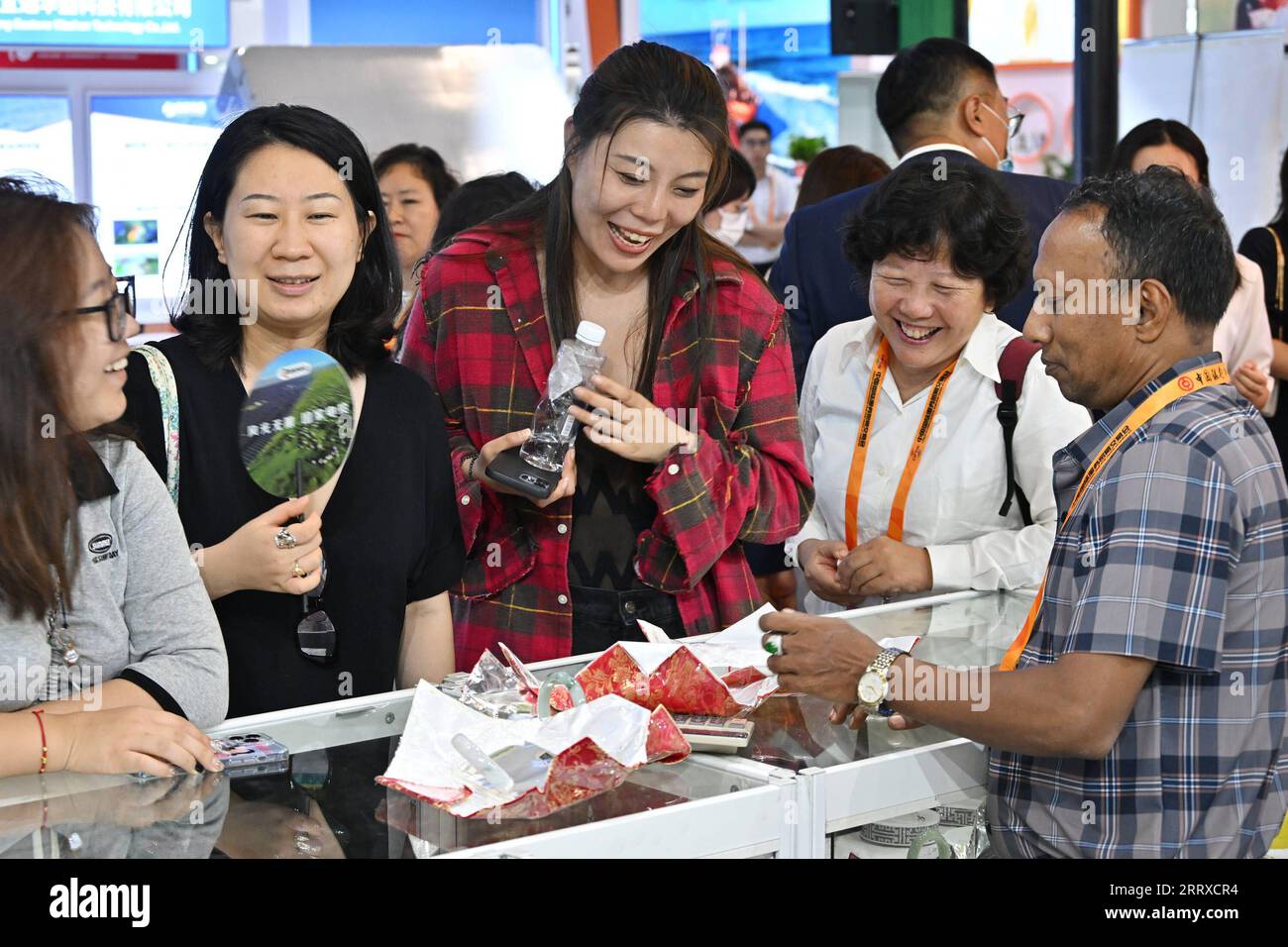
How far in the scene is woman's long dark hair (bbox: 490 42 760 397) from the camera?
2.24 metres

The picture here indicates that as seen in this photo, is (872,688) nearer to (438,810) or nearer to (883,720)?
(883,720)

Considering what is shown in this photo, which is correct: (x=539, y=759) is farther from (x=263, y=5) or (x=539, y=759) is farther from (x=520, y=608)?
(x=263, y=5)

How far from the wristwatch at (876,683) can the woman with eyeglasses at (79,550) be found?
0.81m

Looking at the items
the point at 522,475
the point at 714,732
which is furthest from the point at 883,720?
the point at 522,475

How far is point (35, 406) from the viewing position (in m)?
1.70

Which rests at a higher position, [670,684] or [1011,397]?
[1011,397]

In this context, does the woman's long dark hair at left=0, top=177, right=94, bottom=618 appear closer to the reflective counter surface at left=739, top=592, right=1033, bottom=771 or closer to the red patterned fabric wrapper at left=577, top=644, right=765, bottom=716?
the red patterned fabric wrapper at left=577, top=644, right=765, bottom=716

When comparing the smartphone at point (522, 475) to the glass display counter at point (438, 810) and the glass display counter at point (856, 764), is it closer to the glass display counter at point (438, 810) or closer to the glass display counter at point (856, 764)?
the glass display counter at point (438, 810)

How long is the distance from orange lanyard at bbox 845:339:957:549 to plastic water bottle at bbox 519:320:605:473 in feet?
2.28

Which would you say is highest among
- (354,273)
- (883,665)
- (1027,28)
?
(1027,28)

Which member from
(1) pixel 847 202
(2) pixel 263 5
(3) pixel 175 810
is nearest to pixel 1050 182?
(1) pixel 847 202

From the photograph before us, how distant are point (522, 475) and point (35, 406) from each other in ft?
2.30

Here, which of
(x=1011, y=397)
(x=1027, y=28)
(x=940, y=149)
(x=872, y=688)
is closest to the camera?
(x=872, y=688)
